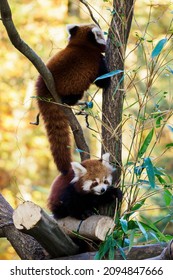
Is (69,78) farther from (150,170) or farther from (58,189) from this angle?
(150,170)

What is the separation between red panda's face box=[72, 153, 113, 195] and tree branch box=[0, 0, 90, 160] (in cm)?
10

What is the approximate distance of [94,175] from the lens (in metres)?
3.28

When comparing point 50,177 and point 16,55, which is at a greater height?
point 16,55

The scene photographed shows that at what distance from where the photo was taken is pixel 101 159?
3.36 m

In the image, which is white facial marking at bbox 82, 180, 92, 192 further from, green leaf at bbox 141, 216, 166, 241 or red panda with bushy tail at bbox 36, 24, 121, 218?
green leaf at bbox 141, 216, 166, 241

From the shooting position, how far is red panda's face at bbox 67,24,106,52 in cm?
398

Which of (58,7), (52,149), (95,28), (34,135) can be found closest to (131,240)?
(52,149)

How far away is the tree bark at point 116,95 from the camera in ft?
11.0

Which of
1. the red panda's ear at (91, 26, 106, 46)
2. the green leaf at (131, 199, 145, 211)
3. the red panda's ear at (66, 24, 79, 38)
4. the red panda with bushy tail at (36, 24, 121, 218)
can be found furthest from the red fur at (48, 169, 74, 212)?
the red panda's ear at (66, 24, 79, 38)

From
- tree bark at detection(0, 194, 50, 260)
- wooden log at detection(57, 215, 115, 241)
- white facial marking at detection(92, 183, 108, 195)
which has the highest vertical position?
white facial marking at detection(92, 183, 108, 195)

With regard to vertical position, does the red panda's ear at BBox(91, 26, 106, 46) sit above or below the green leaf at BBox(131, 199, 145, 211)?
above

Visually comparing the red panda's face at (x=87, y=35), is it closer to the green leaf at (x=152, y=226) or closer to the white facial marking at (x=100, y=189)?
the white facial marking at (x=100, y=189)

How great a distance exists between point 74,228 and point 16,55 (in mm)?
5196
